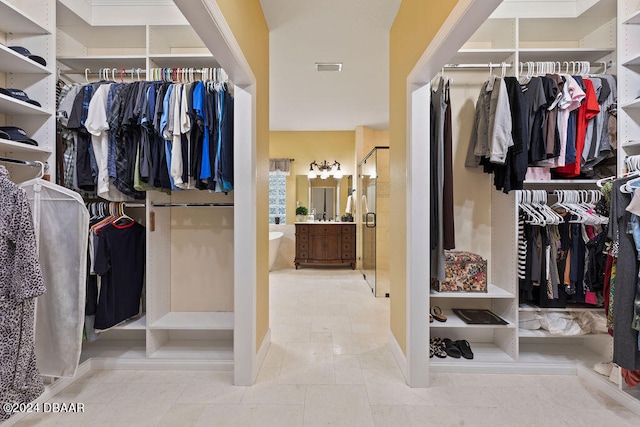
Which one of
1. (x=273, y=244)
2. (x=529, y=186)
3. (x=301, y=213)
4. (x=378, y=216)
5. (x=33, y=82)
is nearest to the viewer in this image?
(x=33, y=82)

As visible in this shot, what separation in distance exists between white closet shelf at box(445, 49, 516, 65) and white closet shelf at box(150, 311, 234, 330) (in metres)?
2.55

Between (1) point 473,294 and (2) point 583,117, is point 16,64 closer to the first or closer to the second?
(1) point 473,294

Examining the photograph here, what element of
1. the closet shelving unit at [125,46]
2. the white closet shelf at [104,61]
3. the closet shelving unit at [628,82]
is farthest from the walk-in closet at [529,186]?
the white closet shelf at [104,61]

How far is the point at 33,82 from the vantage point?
1.83 meters

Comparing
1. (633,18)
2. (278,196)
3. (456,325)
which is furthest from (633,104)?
(278,196)

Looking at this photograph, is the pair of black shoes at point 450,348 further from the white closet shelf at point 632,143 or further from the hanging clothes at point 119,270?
the hanging clothes at point 119,270

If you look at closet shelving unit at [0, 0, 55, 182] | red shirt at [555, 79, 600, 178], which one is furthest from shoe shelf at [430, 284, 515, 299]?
closet shelving unit at [0, 0, 55, 182]

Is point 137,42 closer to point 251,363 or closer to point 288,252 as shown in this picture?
point 251,363

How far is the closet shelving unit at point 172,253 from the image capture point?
6.82ft

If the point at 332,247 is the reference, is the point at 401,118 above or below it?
above

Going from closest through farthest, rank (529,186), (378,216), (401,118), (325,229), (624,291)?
1. (624,291)
2. (401,118)
3. (529,186)
4. (378,216)
5. (325,229)

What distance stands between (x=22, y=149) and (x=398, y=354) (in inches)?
110

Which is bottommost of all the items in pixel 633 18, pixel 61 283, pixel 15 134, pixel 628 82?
pixel 61 283

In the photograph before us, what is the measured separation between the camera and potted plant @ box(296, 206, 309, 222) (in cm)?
558
